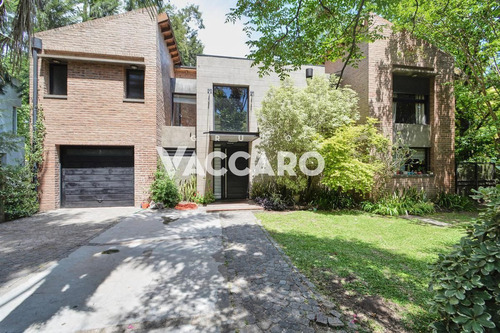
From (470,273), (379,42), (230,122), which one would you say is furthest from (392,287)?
(379,42)

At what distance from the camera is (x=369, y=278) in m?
3.32

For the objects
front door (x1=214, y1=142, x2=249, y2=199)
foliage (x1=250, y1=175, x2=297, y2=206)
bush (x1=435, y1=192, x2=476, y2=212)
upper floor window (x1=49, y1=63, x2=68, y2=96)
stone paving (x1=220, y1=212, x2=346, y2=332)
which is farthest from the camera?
front door (x1=214, y1=142, x2=249, y2=199)

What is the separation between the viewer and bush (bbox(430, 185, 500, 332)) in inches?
58.0

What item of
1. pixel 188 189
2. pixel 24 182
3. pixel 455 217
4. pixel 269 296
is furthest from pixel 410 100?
pixel 24 182

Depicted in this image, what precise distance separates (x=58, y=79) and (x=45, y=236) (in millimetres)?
6594

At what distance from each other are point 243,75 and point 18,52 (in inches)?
277

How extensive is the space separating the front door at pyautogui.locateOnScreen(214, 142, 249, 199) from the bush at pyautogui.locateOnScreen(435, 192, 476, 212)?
331 inches

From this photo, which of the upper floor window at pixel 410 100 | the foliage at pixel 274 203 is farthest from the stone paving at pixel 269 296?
the upper floor window at pixel 410 100

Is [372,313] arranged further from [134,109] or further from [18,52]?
[134,109]

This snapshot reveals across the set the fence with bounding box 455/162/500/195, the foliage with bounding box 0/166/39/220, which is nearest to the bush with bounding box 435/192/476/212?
the fence with bounding box 455/162/500/195

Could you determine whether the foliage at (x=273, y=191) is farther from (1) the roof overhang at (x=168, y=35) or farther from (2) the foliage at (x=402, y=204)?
(1) the roof overhang at (x=168, y=35)

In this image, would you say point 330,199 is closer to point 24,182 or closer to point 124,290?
point 124,290

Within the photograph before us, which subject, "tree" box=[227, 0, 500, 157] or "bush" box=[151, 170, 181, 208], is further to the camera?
"bush" box=[151, 170, 181, 208]

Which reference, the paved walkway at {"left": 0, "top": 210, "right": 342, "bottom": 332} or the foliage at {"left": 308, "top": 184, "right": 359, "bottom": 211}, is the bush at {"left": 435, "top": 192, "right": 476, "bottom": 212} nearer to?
the foliage at {"left": 308, "top": 184, "right": 359, "bottom": 211}
